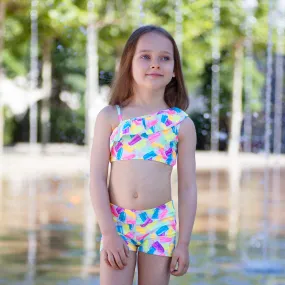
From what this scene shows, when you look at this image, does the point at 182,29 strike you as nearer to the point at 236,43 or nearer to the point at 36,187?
the point at 236,43

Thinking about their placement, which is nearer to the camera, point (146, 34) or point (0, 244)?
point (146, 34)

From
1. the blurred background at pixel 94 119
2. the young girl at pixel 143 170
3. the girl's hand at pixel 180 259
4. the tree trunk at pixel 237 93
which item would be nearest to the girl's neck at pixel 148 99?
the young girl at pixel 143 170

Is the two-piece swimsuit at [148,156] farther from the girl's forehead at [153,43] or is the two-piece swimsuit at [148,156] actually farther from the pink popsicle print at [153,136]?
the girl's forehead at [153,43]

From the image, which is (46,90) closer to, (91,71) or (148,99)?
(91,71)

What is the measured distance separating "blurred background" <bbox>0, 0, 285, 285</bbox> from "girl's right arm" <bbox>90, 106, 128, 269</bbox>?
22.7 inches

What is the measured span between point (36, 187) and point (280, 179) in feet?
15.5

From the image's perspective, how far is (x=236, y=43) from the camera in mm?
26250

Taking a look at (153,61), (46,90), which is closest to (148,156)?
(153,61)

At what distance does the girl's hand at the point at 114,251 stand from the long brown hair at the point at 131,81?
0.37 m

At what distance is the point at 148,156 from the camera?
7.43ft

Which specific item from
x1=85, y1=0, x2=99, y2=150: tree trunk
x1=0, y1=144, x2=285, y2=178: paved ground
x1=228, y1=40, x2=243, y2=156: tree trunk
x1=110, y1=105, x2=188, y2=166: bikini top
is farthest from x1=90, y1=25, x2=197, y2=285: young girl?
x1=228, y1=40, x2=243, y2=156: tree trunk

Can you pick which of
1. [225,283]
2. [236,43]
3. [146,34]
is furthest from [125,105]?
[236,43]

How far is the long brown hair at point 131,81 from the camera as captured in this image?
231cm

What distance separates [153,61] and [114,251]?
498mm
